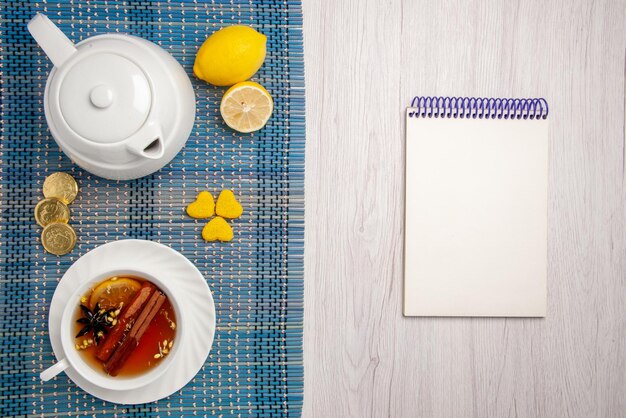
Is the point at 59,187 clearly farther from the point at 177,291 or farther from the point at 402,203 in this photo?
the point at 402,203

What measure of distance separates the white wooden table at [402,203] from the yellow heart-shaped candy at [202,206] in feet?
0.60

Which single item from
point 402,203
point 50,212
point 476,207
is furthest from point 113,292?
point 476,207

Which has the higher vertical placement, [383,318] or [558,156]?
[558,156]

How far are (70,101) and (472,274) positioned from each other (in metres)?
0.66

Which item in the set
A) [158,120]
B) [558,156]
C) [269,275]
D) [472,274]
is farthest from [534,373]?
[158,120]

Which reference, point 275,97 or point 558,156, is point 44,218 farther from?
point 558,156

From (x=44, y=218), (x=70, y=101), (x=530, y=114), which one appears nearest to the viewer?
(x=70, y=101)

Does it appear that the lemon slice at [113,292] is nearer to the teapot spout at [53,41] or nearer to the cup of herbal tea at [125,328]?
the cup of herbal tea at [125,328]

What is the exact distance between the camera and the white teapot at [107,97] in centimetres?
61

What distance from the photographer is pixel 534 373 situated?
0.89 metres

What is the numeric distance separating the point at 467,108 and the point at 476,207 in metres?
0.17

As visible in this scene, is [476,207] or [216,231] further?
[476,207]

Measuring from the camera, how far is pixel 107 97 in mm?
601

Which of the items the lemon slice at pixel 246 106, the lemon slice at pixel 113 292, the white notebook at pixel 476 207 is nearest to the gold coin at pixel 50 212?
the lemon slice at pixel 113 292
